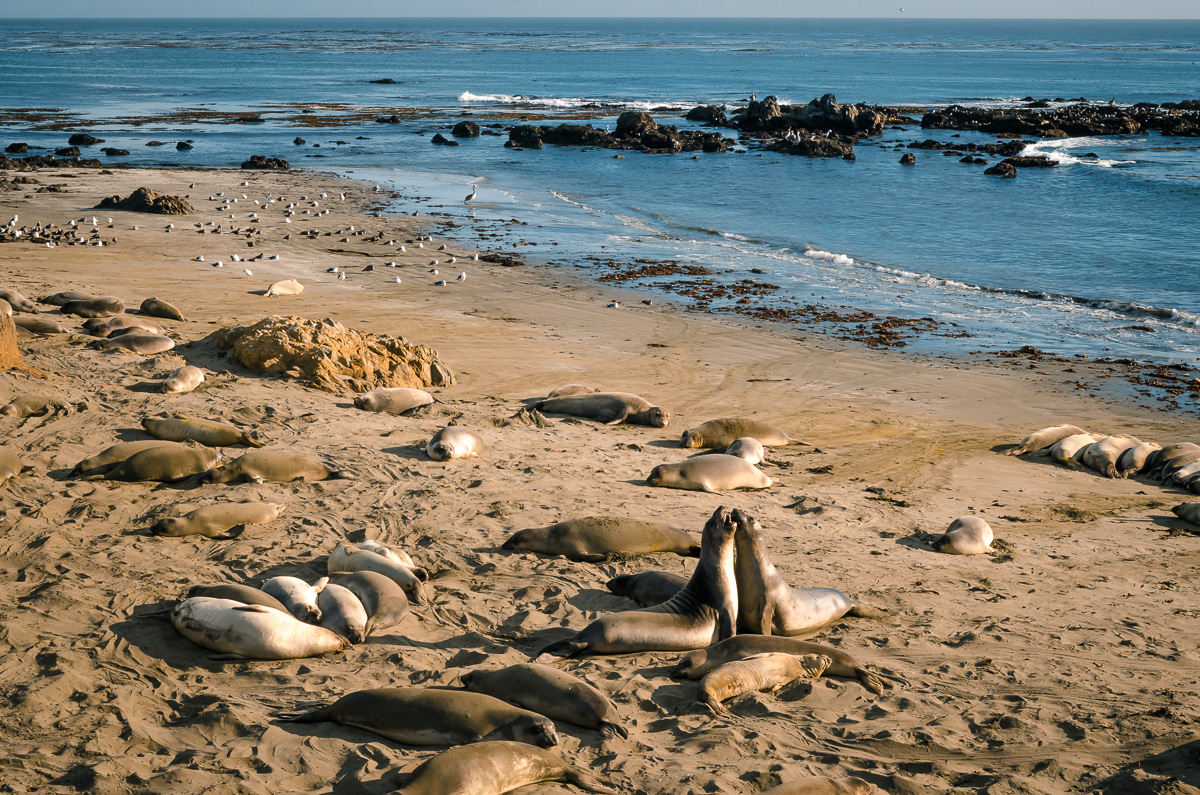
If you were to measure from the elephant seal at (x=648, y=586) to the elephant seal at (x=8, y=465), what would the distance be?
421 centimetres

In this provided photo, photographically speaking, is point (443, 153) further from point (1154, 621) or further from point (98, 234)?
point (1154, 621)

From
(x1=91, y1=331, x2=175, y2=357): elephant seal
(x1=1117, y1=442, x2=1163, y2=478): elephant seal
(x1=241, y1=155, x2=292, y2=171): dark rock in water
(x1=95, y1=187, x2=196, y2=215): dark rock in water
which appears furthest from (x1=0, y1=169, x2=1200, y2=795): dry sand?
(x1=241, y1=155, x2=292, y2=171): dark rock in water

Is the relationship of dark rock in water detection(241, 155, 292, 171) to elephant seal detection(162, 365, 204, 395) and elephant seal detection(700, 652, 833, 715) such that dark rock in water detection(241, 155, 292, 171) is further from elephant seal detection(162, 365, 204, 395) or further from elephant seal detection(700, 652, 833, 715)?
elephant seal detection(700, 652, 833, 715)

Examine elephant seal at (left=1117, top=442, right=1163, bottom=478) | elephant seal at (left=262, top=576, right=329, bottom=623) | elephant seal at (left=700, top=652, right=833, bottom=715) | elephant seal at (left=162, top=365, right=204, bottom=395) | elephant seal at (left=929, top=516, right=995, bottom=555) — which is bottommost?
elephant seal at (left=1117, top=442, right=1163, bottom=478)

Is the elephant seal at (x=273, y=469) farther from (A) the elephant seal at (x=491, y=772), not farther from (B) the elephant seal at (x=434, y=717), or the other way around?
(A) the elephant seal at (x=491, y=772)

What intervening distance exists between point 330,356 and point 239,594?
5.26m

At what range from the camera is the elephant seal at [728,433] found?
28.9 feet

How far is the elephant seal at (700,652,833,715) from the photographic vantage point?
4.34 m

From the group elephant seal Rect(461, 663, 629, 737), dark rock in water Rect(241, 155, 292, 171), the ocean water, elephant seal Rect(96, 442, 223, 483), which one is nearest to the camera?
elephant seal Rect(461, 663, 629, 737)

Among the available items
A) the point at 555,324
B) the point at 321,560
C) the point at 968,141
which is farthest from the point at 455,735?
the point at 968,141

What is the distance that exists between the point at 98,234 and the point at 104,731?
50.2 feet

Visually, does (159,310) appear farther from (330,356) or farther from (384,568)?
(384,568)

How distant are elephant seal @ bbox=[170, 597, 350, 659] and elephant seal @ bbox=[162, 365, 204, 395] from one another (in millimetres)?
4554

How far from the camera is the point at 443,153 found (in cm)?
3503
